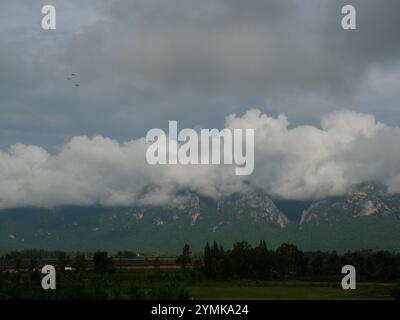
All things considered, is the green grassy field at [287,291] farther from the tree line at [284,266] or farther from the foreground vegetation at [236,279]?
the tree line at [284,266]

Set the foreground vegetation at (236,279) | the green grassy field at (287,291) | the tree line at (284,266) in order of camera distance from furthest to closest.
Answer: the tree line at (284,266), the foreground vegetation at (236,279), the green grassy field at (287,291)

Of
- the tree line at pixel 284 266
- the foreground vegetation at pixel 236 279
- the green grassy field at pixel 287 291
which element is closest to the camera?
the green grassy field at pixel 287 291

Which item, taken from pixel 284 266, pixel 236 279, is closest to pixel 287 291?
pixel 236 279

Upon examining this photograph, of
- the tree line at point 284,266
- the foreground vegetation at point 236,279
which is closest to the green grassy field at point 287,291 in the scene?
the foreground vegetation at point 236,279

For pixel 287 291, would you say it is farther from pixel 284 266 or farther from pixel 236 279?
pixel 284 266

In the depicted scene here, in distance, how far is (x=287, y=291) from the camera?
260 feet

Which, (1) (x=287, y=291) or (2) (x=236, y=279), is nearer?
(1) (x=287, y=291)

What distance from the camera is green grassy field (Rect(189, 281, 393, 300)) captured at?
237ft

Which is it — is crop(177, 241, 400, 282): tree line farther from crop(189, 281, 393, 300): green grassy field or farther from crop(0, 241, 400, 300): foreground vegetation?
crop(189, 281, 393, 300): green grassy field

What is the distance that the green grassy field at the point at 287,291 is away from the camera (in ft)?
237

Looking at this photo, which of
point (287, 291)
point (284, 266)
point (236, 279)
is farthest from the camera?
point (284, 266)
